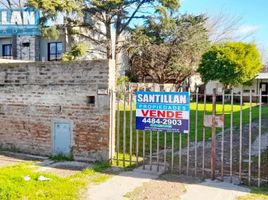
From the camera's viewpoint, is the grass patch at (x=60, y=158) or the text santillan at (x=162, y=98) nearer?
the text santillan at (x=162, y=98)

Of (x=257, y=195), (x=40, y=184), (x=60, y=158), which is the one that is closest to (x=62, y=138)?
(x=60, y=158)

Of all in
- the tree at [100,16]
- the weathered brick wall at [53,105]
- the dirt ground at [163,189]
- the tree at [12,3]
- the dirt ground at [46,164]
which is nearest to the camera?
the dirt ground at [163,189]

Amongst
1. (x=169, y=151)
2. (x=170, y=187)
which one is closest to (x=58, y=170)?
(x=170, y=187)

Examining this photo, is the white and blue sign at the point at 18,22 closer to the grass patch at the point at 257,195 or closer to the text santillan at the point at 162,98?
the text santillan at the point at 162,98

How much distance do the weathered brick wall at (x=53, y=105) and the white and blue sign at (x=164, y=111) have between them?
2.52 ft

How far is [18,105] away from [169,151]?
403 centimetres

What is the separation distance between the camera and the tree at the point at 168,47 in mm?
27359

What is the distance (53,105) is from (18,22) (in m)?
23.1

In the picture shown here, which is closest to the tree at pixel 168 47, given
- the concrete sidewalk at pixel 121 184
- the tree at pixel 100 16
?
the tree at pixel 100 16

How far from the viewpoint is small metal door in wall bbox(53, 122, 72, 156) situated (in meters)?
8.57

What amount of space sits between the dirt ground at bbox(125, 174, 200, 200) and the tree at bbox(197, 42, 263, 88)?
21.5 metres

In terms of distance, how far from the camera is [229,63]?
89.6ft

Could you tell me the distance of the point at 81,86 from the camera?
8.30 m

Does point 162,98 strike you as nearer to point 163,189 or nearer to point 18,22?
point 163,189
